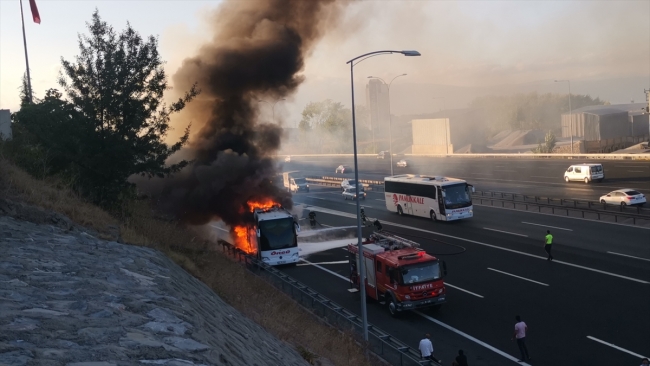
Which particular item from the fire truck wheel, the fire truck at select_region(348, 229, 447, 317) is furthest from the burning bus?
the fire truck wheel

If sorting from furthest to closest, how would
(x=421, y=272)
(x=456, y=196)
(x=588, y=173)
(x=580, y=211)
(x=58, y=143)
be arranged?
(x=588, y=173) < (x=456, y=196) < (x=580, y=211) < (x=421, y=272) < (x=58, y=143)

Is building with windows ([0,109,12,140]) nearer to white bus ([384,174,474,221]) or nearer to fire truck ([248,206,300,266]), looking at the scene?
fire truck ([248,206,300,266])

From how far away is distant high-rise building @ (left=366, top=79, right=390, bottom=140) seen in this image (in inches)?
4983

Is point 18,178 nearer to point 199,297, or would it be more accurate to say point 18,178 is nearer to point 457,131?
point 199,297

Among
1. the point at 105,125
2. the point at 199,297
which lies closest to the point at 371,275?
the point at 105,125

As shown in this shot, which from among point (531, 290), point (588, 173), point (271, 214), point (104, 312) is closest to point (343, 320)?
point (531, 290)

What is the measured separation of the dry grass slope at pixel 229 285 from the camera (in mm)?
12289

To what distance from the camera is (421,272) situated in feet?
60.6

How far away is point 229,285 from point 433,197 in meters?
21.6

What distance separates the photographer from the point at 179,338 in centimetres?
620

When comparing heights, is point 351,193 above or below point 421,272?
above

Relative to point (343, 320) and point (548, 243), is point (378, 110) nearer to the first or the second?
point (548, 243)

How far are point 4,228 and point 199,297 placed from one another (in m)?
3.77

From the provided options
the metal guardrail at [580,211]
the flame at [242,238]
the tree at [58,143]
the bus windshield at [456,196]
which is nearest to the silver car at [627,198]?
the metal guardrail at [580,211]
